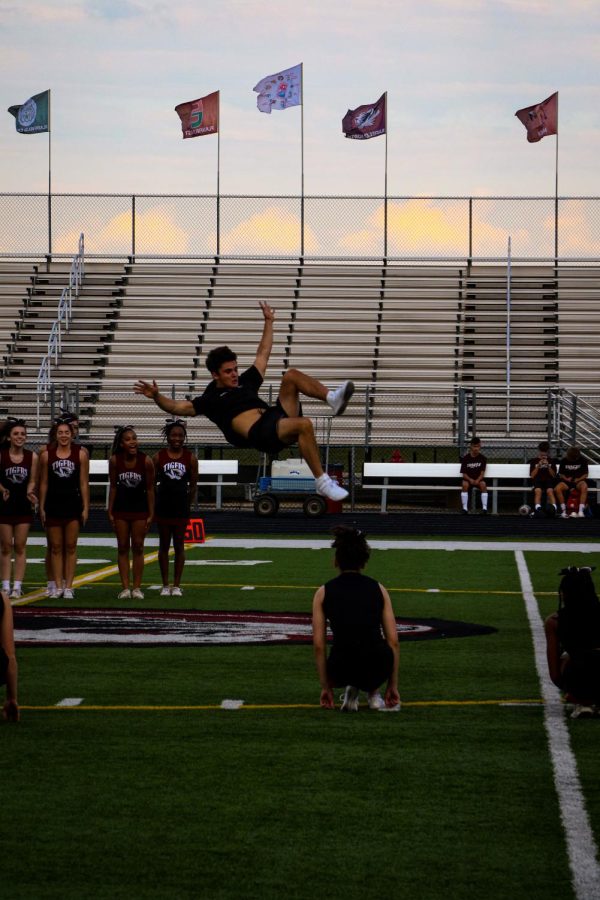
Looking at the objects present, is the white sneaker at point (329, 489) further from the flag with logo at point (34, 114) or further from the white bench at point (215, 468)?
the flag with logo at point (34, 114)

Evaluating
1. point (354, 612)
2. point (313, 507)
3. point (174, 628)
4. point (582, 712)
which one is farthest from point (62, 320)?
point (582, 712)

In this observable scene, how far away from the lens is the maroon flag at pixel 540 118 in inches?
1845

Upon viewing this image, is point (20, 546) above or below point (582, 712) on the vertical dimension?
above

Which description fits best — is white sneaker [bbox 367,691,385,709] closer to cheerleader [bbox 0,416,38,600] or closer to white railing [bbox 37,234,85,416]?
cheerleader [bbox 0,416,38,600]

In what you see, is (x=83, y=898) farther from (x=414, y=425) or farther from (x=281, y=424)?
(x=414, y=425)

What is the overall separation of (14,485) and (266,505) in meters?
17.1

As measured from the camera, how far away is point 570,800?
6887 millimetres

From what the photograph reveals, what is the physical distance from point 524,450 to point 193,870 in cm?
3097

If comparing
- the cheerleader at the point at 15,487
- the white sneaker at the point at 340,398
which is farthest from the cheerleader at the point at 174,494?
the white sneaker at the point at 340,398

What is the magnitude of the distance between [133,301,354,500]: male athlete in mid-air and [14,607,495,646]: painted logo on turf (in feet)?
8.81

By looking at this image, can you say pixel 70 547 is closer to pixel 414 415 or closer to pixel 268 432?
pixel 268 432

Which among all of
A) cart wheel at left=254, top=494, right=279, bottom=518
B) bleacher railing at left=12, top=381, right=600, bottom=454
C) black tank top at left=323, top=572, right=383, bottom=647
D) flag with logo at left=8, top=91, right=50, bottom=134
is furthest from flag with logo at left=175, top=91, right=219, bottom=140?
black tank top at left=323, top=572, right=383, bottom=647

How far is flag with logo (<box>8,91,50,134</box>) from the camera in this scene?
158 feet

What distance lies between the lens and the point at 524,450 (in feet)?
119
